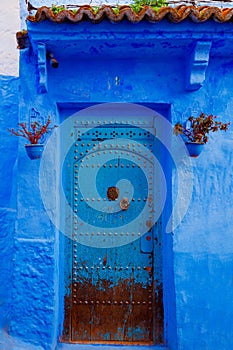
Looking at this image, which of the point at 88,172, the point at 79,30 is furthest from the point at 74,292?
the point at 79,30

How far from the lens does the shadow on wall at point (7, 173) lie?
3.87 m

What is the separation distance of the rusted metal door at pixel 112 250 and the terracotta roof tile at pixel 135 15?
111 centimetres

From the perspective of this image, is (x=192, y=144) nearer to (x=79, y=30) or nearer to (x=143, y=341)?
(x=79, y=30)

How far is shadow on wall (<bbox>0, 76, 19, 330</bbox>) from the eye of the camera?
12.7ft

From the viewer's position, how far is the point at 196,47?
337 centimetres

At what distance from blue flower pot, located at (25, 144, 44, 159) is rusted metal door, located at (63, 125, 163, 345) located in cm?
40

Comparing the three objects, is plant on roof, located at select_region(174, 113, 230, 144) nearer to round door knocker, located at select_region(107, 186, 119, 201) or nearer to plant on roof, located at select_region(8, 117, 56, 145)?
round door knocker, located at select_region(107, 186, 119, 201)

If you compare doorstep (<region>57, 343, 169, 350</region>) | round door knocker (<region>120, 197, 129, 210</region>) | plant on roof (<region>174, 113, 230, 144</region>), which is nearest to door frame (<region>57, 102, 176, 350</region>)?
doorstep (<region>57, 343, 169, 350</region>)

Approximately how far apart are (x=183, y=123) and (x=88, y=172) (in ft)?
3.39

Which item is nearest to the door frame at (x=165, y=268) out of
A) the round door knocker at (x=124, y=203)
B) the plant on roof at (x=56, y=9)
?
the round door knocker at (x=124, y=203)

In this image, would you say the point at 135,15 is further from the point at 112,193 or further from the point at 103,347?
the point at 103,347

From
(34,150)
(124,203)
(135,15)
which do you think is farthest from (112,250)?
(135,15)

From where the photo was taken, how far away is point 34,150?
138 inches

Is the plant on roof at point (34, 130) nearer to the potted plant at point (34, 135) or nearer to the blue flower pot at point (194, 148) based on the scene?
the potted plant at point (34, 135)
